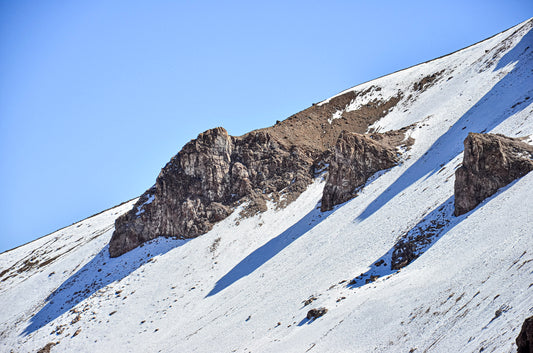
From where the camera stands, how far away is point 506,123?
143 feet

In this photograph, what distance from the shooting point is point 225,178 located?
209 feet

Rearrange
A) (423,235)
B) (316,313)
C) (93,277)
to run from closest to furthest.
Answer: (316,313) < (423,235) < (93,277)

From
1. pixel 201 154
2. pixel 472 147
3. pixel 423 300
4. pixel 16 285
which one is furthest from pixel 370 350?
pixel 16 285

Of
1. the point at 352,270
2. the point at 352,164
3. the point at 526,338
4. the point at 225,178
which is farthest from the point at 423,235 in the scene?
the point at 225,178

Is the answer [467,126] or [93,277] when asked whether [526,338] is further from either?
[93,277]

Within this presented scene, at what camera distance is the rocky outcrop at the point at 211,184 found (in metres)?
60.7

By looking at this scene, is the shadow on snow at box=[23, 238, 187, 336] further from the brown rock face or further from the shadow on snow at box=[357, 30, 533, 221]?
the brown rock face

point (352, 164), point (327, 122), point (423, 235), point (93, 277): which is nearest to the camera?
point (423, 235)

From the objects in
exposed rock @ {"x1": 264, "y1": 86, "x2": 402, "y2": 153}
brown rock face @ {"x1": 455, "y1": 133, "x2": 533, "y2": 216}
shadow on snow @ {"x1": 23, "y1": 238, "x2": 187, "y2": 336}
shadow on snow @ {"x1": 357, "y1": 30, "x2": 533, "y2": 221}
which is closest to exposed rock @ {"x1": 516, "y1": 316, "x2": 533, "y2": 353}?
brown rock face @ {"x1": 455, "y1": 133, "x2": 533, "y2": 216}

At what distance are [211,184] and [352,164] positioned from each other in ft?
67.0

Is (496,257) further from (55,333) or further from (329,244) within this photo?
(55,333)

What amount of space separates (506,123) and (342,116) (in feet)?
106

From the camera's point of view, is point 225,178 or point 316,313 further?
point 225,178

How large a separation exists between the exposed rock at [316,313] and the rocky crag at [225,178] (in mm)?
28006
